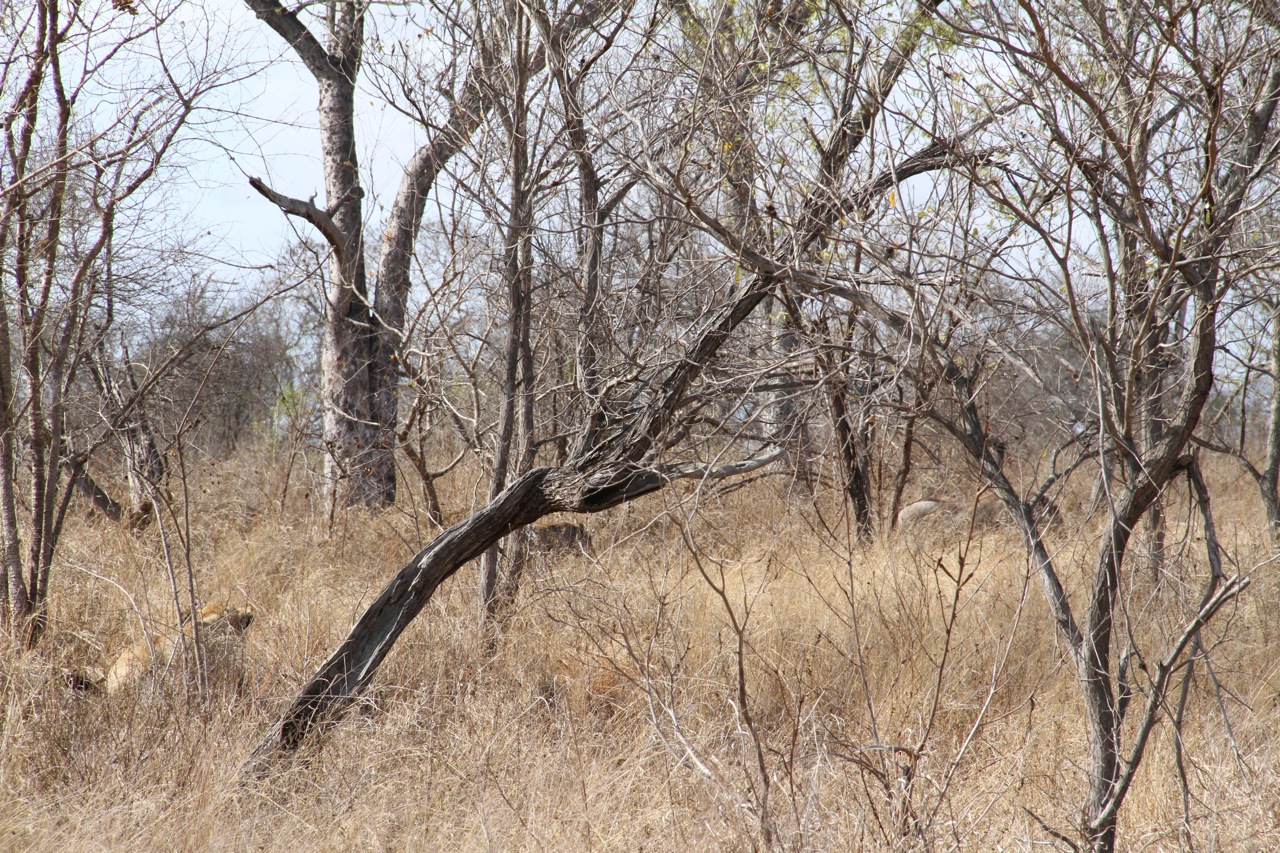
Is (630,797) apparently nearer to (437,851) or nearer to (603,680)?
(437,851)

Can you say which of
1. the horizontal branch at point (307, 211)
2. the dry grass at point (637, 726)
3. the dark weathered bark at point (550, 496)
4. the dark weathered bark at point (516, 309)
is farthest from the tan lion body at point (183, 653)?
the horizontal branch at point (307, 211)

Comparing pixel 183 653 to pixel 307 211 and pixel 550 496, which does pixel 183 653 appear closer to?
pixel 550 496

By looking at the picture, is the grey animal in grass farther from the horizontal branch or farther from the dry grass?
the horizontal branch

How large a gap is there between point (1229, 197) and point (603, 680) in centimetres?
316

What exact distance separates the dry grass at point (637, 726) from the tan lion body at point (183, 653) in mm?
135

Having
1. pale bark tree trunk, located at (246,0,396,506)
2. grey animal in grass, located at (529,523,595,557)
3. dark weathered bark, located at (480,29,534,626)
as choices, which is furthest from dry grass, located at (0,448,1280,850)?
pale bark tree trunk, located at (246,0,396,506)

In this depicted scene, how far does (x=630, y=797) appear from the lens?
3279 mm

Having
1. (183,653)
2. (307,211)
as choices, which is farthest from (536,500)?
(307,211)

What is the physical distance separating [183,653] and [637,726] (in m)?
1.89

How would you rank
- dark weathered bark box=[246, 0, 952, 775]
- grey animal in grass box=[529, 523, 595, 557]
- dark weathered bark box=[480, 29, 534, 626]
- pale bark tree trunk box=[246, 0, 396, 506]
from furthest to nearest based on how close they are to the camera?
1. pale bark tree trunk box=[246, 0, 396, 506]
2. grey animal in grass box=[529, 523, 595, 557]
3. dark weathered bark box=[480, 29, 534, 626]
4. dark weathered bark box=[246, 0, 952, 775]

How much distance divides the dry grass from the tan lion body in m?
0.13

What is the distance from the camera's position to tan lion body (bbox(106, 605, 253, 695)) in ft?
12.1

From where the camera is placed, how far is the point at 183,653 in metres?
3.56

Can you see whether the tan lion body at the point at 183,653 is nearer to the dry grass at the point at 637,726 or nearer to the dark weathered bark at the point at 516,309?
the dry grass at the point at 637,726
